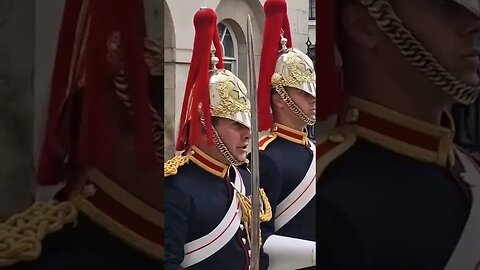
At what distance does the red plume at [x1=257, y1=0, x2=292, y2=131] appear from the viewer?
286cm

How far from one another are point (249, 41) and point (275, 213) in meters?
0.61

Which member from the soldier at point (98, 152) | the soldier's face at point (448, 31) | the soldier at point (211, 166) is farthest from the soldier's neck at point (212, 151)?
the soldier's face at point (448, 31)

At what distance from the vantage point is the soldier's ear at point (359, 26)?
104 centimetres

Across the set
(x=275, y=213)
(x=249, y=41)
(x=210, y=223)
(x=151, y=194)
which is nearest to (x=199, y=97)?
(x=249, y=41)

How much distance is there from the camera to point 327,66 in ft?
3.45

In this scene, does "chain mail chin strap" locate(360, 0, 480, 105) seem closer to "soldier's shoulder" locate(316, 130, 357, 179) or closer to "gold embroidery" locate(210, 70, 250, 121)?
"soldier's shoulder" locate(316, 130, 357, 179)

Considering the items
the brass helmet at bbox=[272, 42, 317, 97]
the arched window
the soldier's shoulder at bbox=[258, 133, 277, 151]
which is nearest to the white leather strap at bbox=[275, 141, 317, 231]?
the soldier's shoulder at bbox=[258, 133, 277, 151]

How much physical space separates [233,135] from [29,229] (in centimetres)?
146

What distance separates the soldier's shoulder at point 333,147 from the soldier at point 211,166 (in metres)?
1.21

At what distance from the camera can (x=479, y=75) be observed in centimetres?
100

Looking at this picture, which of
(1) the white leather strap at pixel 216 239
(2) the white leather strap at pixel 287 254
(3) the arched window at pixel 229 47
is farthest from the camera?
(3) the arched window at pixel 229 47

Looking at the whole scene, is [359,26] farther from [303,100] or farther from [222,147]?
[303,100]

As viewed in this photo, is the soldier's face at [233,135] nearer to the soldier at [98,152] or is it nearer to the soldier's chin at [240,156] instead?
the soldier's chin at [240,156]

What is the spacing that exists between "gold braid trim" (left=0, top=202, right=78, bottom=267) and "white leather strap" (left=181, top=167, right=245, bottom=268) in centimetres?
125
